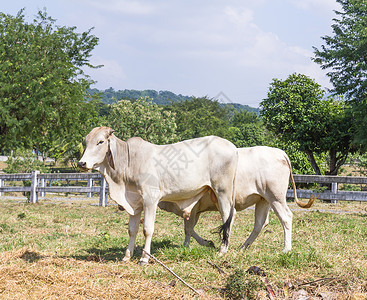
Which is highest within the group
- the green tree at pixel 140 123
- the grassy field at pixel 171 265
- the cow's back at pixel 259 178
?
the green tree at pixel 140 123

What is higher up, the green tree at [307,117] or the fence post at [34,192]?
the green tree at [307,117]

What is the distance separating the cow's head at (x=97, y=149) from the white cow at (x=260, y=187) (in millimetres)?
1381

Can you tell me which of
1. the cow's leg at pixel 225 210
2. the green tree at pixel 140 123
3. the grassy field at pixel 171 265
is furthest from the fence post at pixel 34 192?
the green tree at pixel 140 123

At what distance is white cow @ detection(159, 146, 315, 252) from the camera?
6.97m

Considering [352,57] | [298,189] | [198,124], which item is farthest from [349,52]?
[198,124]

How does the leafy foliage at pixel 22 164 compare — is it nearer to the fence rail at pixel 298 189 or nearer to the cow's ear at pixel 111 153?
the fence rail at pixel 298 189

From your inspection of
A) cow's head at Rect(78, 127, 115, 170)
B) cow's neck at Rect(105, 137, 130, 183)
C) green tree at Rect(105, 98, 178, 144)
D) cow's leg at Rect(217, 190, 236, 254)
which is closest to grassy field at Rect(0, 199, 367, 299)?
cow's leg at Rect(217, 190, 236, 254)

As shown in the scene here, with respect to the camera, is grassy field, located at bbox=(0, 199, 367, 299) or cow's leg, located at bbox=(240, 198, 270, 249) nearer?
grassy field, located at bbox=(0, 199, 367, 299)

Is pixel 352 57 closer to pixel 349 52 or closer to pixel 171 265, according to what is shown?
pixel 349 52

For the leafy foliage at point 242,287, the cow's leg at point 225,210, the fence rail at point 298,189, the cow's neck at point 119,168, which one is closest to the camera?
the leafy foliage at point 242,287

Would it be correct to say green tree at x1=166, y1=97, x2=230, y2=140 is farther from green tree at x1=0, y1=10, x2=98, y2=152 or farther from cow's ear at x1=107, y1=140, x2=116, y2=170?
cow's ear at x1=107, y1=140, x2=116, y2=170

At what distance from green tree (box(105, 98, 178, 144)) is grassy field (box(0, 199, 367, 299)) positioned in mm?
25494

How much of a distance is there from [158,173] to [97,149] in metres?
1.00

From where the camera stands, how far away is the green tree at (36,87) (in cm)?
1623
